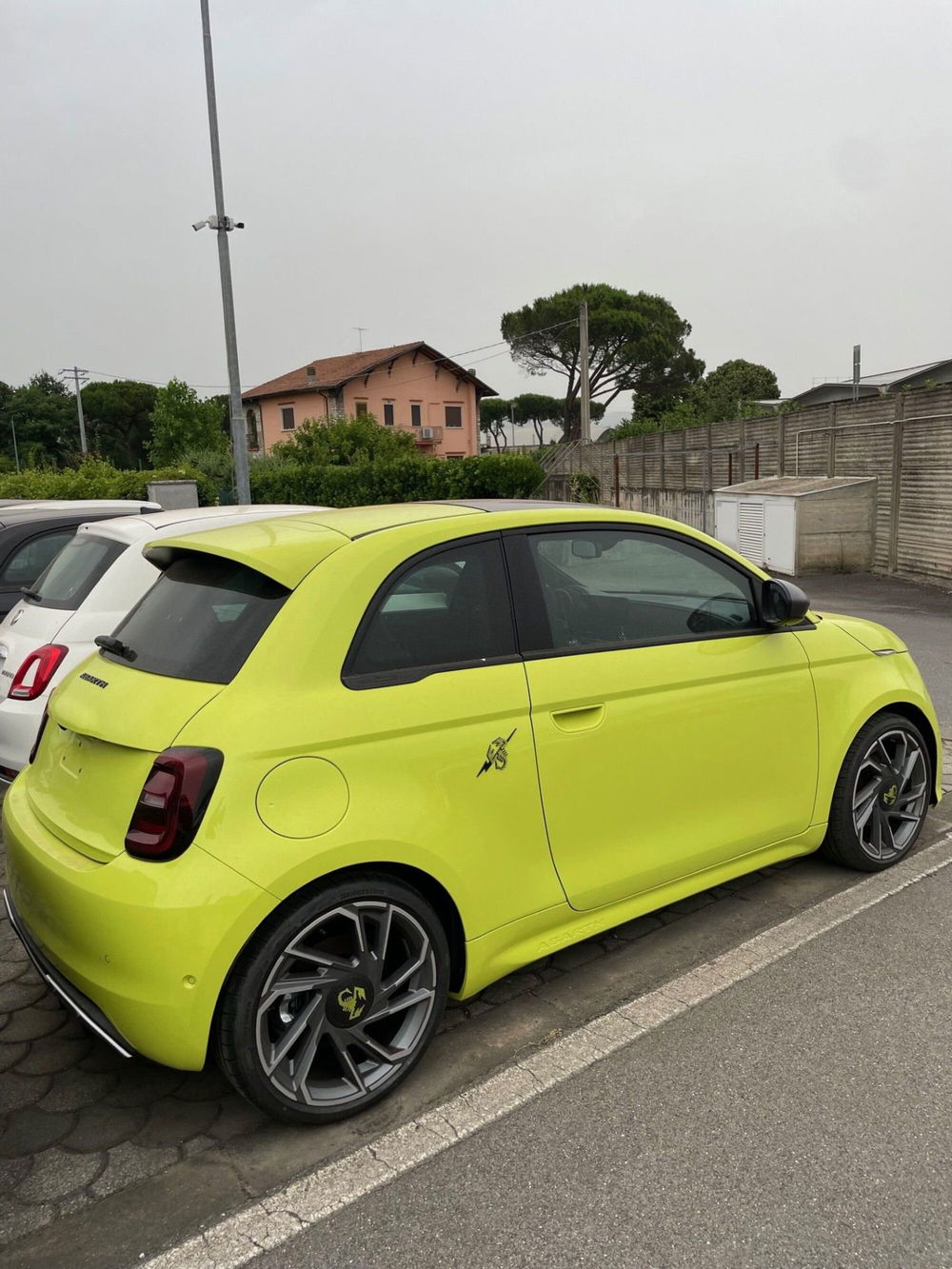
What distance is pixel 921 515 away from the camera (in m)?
13.7

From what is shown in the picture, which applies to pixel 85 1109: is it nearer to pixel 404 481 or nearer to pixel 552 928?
pixel 552 928

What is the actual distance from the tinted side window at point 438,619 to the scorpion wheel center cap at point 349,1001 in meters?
0.79

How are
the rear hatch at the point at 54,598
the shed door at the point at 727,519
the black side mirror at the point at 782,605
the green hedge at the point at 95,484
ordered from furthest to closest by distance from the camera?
the green hedge at the point at 95,484
the shed door at the point at 727,519
the rear hatch at the point at 54,598
the black side mirror at the point at 782,605

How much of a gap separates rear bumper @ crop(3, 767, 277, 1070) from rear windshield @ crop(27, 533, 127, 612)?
3.01 meters

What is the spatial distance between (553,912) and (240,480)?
51.2ft

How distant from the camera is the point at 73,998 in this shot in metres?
2.55

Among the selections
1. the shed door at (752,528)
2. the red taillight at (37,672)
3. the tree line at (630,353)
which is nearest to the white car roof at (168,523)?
the red taillight at (37,672)

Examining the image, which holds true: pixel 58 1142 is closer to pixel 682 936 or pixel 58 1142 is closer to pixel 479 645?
pixel 479 645

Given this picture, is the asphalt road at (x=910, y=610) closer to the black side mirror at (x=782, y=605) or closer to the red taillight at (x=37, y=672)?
the black side mirror at (x=782, y=605)

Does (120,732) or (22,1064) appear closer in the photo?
(120,732)

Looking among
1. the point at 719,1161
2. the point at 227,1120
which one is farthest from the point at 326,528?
the point at 719,1161

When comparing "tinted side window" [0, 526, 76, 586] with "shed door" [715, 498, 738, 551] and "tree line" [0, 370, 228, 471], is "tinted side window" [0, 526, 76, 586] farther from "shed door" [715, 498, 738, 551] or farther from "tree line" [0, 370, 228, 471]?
"tree line" [0, 370, 228, 471]

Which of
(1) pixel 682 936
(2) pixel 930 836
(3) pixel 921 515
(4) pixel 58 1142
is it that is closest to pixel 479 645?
(1) pixel 682 936

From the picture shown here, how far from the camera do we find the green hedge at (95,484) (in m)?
21.3
